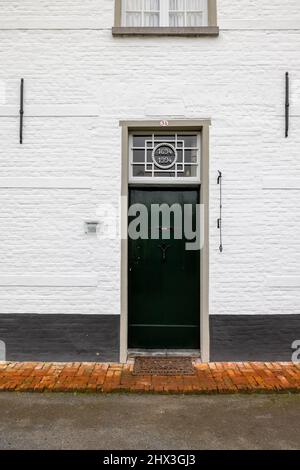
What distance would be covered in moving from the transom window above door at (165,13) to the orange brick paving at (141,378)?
15.7ft

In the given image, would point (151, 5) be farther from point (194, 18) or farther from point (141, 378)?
point (141, 378)

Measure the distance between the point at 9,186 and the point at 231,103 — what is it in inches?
127

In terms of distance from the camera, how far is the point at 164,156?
6148 mm

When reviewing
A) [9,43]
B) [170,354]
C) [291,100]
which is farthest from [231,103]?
[170,354]

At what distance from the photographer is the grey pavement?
376 centimetres

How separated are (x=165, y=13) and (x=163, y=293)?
157 inches

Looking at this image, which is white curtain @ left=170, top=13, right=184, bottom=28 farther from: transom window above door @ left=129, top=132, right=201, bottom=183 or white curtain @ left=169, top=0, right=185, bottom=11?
transom window above door @ left=129, top=132, right=201, bottom=183

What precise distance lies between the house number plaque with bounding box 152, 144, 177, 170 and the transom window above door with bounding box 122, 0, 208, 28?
1780 millimetres

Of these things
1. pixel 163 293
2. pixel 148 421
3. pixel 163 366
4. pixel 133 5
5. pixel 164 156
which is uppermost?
pixel 133 5

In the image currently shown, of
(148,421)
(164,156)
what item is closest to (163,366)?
(148,421)

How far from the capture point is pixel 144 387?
194 inches

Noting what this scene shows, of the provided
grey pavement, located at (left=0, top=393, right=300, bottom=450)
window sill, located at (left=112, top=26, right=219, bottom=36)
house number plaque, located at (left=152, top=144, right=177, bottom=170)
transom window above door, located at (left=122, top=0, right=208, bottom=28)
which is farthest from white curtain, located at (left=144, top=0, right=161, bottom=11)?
grey pavement, located at (left=0, top=393, right=300, bottom=450)

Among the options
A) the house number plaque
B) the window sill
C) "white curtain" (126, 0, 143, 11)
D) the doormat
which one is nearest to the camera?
the doormat

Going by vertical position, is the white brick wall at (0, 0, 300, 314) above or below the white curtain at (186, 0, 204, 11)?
below
